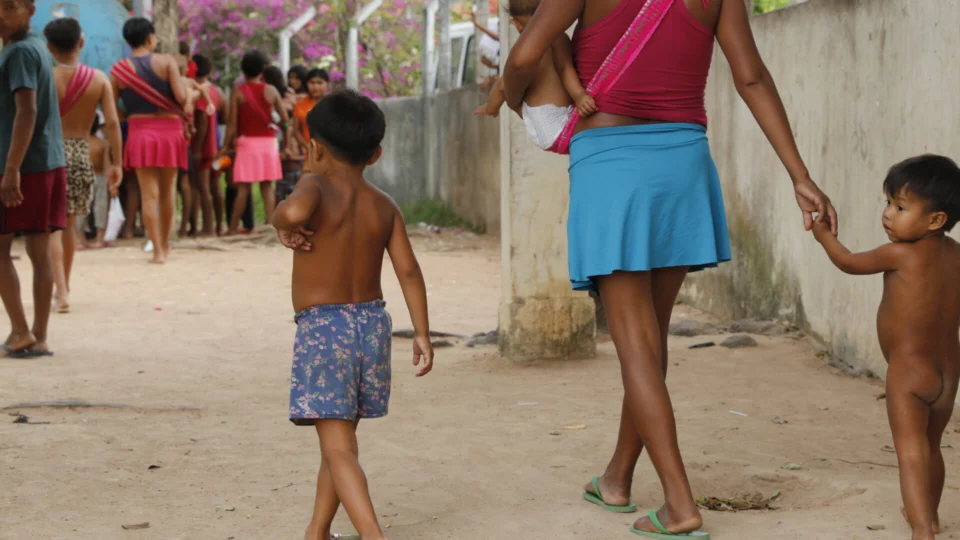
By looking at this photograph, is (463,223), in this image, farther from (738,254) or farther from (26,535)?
(26,535)

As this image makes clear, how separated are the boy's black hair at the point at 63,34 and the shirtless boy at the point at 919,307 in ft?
18.7

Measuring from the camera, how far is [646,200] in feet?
11.3

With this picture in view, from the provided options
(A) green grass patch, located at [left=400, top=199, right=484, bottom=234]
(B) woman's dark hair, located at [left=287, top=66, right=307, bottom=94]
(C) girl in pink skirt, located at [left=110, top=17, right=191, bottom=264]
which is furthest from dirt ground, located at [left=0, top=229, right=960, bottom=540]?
(B) woman's dark hair, located at [left=287, top=66, right=307, bottom=94]

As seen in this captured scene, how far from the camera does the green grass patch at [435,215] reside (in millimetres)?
15117

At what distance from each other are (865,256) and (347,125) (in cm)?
141

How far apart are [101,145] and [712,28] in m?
9.59

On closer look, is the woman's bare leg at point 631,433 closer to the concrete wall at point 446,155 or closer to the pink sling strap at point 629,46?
the pink sling strap at point 629,46

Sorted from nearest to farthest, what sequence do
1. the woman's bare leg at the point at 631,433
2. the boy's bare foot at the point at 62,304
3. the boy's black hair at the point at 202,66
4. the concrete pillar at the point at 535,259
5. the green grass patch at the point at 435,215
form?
the woman's bare leg at the point at 631,433 < the concrete pillar at the point at 535,259 < the boy's bare foot at the point at 62,304 < the boy's black hair at the point at 202,66 < the green grass patch at the point at 435,215

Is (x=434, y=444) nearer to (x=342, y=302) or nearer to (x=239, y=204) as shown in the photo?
(x=342, y=302)

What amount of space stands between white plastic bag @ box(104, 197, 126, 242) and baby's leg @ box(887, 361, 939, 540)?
36.4 feet

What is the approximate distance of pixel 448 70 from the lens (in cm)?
1595

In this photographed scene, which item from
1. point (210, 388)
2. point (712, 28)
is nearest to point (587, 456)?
point (712, 28)

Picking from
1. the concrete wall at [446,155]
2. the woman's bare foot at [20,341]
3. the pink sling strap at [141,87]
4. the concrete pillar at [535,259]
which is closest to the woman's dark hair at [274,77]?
the concrete wall at [446,155]

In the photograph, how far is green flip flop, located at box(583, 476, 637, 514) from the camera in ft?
12.4
